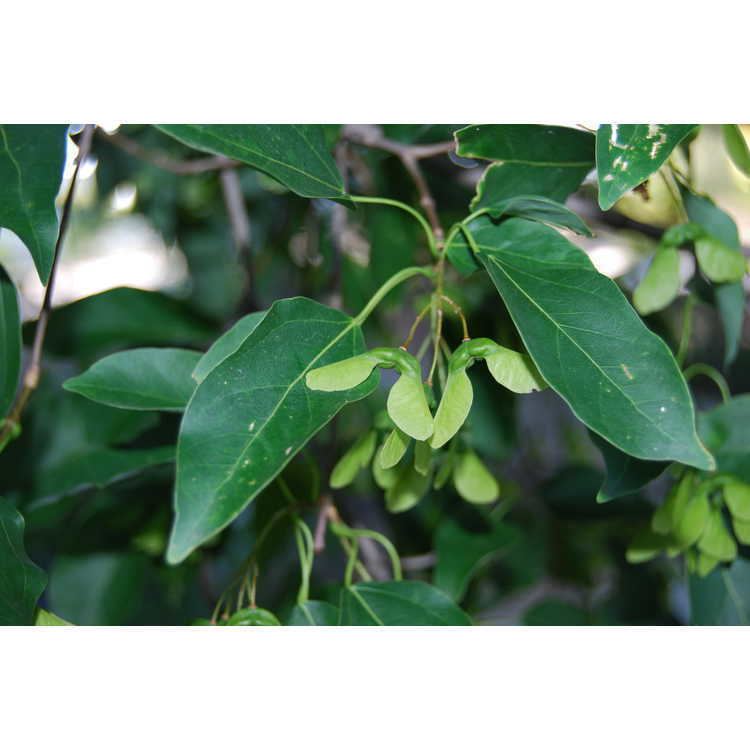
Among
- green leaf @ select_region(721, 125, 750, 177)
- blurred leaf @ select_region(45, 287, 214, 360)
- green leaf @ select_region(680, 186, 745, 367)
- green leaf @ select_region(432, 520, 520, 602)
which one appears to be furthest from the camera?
blurred leaf @ select_region(45, 287, 214, 360)

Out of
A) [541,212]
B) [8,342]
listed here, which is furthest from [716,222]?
[8,342]

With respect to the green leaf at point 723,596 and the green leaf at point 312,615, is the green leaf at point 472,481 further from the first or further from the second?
the green leaf at point 723,596

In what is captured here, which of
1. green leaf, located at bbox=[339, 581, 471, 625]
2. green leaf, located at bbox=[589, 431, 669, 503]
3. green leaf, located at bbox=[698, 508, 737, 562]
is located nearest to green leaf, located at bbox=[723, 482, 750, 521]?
green leaf, located at bbox=[698, 508, 737, 562]

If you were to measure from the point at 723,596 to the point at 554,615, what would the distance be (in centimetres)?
43

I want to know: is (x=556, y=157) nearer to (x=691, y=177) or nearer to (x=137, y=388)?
(x=691, y=177)

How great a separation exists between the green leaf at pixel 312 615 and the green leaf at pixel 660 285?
0.46 metres

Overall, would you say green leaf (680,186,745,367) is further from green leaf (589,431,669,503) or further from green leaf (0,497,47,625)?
green leaf (0,497,47,625)

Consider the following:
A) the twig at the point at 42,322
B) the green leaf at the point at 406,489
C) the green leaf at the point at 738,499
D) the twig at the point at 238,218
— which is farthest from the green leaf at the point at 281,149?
the twig at the point at 238,218

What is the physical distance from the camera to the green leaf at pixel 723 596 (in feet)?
3.35

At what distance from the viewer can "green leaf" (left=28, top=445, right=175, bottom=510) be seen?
1.05m

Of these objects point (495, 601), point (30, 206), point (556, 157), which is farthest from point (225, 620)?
point (495, 601)

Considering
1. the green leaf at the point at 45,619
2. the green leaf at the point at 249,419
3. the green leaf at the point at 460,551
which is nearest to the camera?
the green leaf at the point at 249,419

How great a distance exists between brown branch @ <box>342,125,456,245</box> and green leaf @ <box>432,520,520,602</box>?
19.6 inches

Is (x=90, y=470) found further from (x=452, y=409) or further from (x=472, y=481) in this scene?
(x=452, y=409)
